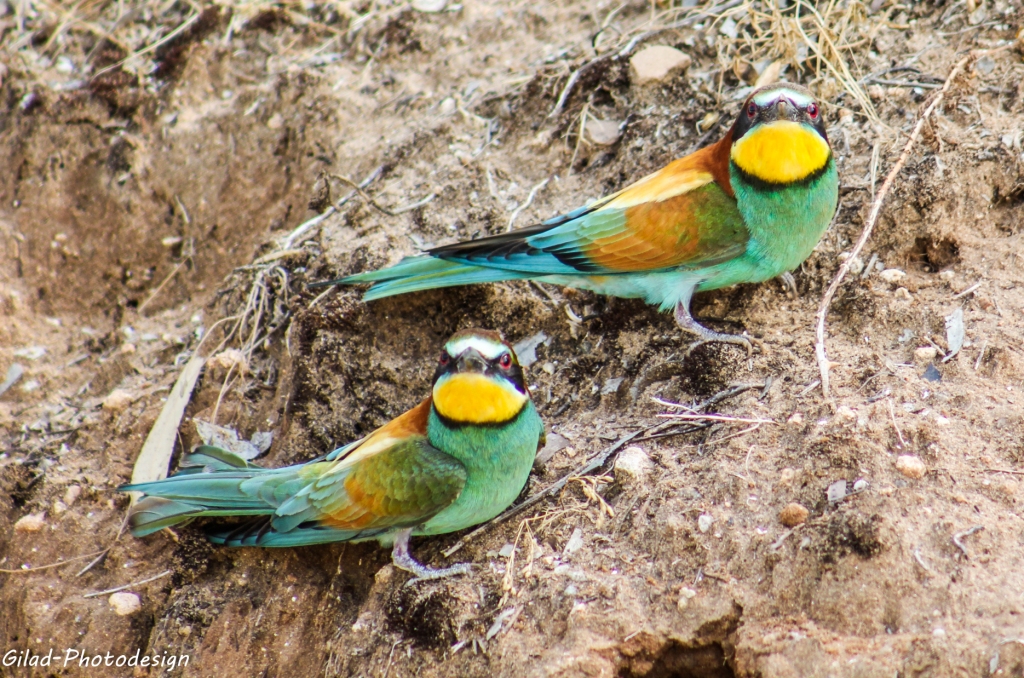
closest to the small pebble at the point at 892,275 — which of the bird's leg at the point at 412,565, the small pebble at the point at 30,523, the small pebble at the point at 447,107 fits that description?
the bird's leg at the point at 412,565

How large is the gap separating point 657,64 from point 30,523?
3.21 meters

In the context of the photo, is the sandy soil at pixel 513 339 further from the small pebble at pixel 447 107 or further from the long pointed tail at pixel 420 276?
the long pointed tail at pixel 420 276

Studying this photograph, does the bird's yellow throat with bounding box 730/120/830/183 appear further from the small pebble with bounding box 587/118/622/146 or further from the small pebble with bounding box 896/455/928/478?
the small pebble with bounding box 896/455/928/478

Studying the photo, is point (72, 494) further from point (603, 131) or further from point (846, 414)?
point (846, 414)

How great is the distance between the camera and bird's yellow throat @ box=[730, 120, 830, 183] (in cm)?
307

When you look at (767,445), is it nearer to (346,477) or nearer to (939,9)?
(346,477)

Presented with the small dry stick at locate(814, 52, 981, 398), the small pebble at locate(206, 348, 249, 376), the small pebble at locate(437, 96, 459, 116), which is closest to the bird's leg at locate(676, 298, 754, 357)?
the small dry stick at locate(814, 52, 981, 398)

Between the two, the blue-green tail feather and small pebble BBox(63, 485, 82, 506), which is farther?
small pebble BBox(63, 485, 82, 506)

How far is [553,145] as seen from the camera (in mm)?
4062

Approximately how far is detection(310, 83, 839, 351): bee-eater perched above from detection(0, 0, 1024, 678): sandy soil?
18cm

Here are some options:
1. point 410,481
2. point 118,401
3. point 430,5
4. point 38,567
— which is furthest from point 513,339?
point 430,5

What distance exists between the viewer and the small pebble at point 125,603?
9.93 ft

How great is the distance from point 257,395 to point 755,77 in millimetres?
2555

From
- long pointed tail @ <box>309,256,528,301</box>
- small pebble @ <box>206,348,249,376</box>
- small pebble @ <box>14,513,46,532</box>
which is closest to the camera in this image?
small pebble @ <box>14,513,46,532</box>
